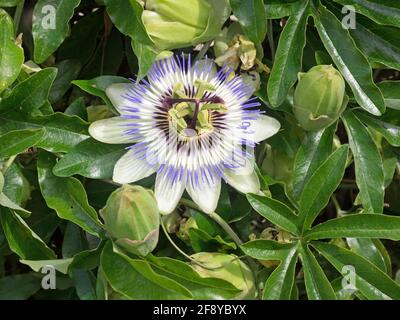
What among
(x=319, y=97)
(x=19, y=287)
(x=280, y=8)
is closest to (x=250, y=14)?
(x=280, y=8)

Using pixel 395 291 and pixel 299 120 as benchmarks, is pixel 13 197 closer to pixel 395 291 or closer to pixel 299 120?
pixel 299 120

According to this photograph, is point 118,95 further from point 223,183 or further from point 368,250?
point 368,250

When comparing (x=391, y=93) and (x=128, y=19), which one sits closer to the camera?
(x=128, y=19)

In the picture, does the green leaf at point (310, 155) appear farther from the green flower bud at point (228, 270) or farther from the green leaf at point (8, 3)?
the green leaf at point (8, 3)

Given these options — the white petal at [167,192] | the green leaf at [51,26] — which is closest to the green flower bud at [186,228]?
the white petal at [167,192]

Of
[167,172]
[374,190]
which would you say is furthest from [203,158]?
[374,190]

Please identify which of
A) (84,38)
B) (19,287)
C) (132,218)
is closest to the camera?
(132,218)
